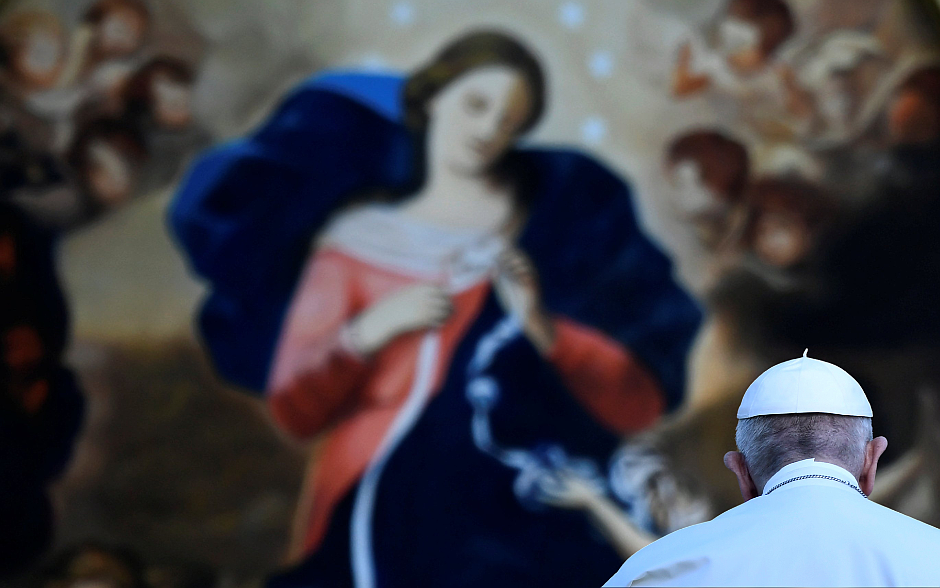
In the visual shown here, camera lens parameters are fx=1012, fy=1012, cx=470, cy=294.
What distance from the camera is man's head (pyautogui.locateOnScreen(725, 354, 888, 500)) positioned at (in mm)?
2205

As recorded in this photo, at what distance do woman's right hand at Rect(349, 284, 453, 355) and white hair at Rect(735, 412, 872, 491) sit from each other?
11.1 feet

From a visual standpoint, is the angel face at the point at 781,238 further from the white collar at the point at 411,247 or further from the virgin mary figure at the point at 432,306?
the white collar at the point at 411,247

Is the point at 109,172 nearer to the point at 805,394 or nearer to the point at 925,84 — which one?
the point at 805,394

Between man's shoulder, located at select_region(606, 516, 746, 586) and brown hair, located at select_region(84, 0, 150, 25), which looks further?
brown hair, located at select_region(84, 0, 150, 25)

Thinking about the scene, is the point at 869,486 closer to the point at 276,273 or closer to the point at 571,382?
the point at 571,382

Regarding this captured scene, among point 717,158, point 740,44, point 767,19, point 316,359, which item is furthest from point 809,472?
point 767,19

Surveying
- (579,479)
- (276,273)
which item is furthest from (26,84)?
(579,479)

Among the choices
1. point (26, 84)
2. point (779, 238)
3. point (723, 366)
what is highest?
point (779, 238)

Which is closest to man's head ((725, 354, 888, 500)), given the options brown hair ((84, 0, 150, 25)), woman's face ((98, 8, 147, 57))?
woman's face ((98, 8, 147, 57))

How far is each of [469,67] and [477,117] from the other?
0.29 meters

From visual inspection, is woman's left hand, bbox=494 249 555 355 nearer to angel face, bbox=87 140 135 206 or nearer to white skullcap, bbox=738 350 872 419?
angel face, bbox=87 140 135 206

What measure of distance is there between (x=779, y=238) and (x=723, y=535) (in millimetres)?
3915

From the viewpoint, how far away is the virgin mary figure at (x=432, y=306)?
535 centimetres

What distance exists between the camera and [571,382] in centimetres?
554
